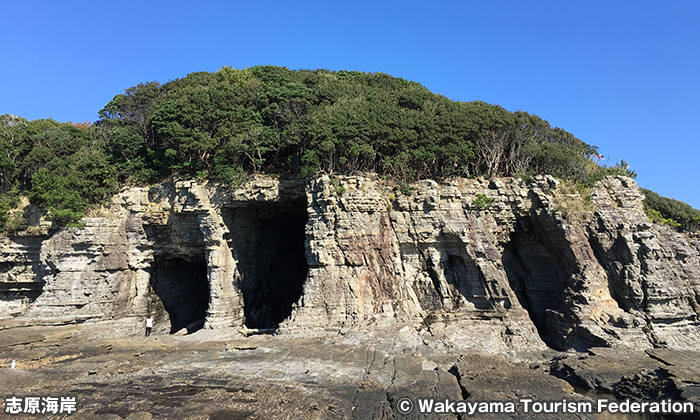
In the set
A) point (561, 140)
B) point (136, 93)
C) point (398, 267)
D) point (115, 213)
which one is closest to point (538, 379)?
point (398, 267)

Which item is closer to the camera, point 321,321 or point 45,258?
point 321,321

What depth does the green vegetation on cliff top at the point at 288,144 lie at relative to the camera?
22.8 metres

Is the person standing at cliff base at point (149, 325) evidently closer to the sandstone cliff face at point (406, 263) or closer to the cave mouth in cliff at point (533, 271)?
the sandstone cliff face at point (406, 263)

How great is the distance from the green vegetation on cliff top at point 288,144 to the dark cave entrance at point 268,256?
320 cm

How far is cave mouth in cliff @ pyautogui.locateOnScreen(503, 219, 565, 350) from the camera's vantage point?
22.0 m

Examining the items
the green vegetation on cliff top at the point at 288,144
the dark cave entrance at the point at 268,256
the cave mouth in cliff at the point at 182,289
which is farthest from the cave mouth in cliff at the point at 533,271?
the cave mouth in cliff at the point at 182,289

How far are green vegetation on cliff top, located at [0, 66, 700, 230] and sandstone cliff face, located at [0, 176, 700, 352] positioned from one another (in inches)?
61.1

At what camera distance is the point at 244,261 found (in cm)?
2536

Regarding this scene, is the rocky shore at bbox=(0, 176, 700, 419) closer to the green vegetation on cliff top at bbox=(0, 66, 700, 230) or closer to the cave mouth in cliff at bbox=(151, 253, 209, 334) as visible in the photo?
the cave mouth in cliff at bbox=(151, 253, 209, 334)

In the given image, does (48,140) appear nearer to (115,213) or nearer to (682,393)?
(115,213)

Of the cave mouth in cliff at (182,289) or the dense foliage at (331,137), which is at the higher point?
the dense foliage at (331,137)

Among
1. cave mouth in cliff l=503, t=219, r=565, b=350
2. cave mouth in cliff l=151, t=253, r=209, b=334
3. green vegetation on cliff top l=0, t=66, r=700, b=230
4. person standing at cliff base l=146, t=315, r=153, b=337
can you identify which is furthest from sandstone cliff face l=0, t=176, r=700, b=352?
green vegetation on cliff top l=0, t=66, r=700, b=230

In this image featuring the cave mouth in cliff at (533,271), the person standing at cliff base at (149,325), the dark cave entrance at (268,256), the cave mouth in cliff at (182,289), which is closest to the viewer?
the cave mouth in cliff at (533,271)

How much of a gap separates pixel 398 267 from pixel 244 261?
10505 millimetres
